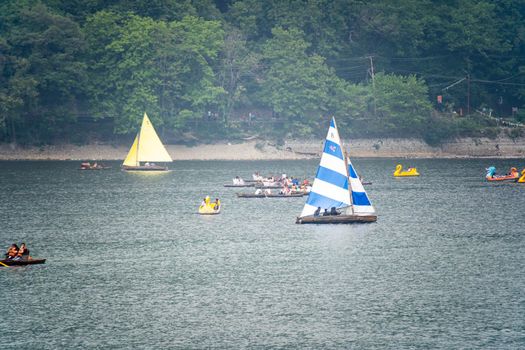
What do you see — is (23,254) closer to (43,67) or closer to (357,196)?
(357,196)

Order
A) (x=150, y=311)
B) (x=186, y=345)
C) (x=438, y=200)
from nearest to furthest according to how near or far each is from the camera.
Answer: (x=186, y=345)
(x=150, y=311)
(x=438, y=200)

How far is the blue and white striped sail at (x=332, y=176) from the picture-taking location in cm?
9656

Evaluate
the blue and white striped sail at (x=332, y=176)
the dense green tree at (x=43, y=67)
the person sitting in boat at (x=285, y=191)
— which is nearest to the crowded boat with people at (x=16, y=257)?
the blue and white striped sail at (x=332, y=176)

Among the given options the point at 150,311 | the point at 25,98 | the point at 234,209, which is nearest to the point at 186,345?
the point at 150,311

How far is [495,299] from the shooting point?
2773 inches

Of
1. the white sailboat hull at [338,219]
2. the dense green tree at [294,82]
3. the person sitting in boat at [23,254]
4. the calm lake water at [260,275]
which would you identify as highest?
the dense green tree at [294,82]

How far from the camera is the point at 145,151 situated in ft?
551

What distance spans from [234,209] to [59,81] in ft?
234

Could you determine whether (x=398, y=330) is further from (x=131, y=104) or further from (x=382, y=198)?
(x=131, y=104)

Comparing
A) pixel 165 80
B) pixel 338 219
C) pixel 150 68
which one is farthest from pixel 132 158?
pixel 338 219

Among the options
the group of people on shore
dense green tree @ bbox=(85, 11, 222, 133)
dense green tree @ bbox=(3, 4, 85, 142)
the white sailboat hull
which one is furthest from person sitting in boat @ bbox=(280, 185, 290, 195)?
dense green tree @ bbox=(3, 4, 85, 142)

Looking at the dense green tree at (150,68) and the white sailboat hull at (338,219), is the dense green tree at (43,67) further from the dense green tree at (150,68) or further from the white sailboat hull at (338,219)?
the white sailboat hull at (338,219)

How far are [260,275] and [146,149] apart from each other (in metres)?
91.2

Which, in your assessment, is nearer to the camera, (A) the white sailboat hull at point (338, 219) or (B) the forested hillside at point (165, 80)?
(A) the white sailboat hull at point (338, 219)
